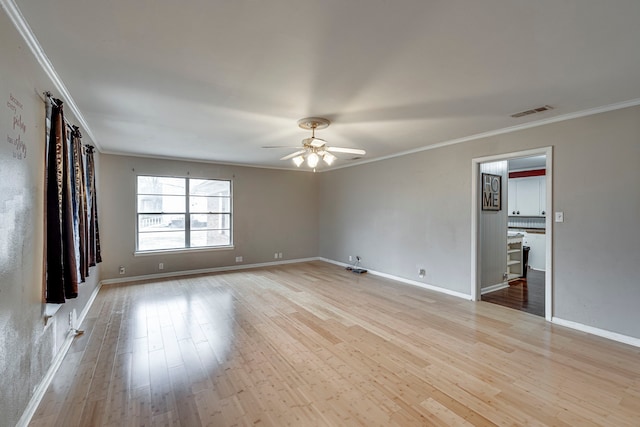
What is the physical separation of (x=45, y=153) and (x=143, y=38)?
1.31 metres

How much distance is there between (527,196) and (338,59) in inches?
287

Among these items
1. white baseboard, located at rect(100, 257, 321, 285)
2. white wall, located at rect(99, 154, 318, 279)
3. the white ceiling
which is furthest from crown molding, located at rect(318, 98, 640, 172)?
white baseboard, located at rect(100, 257, 321, 285)

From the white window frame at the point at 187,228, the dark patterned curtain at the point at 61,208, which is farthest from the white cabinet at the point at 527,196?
the dark patterned curtain at the point at 61,208

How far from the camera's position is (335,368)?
8.40 feet

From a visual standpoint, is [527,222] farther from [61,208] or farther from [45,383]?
[45,383]

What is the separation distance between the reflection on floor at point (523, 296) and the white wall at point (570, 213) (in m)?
0.51

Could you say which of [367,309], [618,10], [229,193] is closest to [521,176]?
[367,309]

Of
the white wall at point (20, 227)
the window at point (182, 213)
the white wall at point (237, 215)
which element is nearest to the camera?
the white wall at point (20, 227)

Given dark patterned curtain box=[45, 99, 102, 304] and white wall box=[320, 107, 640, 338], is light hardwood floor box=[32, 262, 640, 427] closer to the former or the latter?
white wall box=[320, 107, 640, 338]

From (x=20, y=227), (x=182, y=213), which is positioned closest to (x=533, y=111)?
(x=20, y=227)

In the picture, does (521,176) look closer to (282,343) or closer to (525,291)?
(525,291)

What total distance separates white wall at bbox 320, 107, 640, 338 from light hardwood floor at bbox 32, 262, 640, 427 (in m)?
0.46

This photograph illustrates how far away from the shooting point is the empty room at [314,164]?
5.88 feet

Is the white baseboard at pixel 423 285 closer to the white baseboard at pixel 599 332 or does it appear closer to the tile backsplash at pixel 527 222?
the white baseboard at pixel 599 332
